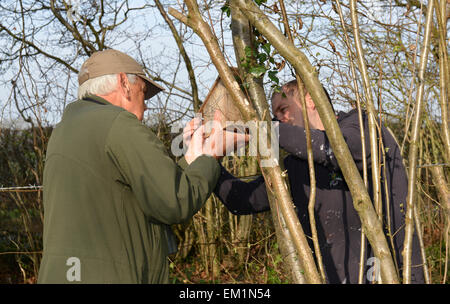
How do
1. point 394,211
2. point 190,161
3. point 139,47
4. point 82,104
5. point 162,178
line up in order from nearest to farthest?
point 162,178, point 82,104, point 190,161, point 394,211, point 139,47

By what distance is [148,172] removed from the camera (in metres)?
1.49

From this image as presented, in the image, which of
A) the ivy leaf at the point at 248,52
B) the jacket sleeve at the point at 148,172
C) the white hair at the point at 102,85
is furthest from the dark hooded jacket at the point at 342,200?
the white hair at the point at 102,85

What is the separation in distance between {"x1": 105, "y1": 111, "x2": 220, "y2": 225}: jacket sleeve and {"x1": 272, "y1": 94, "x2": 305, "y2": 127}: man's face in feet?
3.21

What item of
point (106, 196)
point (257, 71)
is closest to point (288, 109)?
point (257, 71)

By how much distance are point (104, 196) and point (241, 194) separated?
1092 millimetres

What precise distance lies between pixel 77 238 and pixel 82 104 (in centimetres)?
49

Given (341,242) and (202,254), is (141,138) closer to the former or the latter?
(341,242)

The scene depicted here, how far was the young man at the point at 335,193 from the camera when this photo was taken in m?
2.09

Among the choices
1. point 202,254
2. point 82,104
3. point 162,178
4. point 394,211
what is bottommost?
point 202,254

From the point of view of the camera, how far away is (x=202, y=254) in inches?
217

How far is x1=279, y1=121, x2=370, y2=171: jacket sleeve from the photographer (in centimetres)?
197

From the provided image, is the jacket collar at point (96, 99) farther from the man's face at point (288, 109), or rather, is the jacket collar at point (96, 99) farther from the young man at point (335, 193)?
the man's face at point (288, 109)

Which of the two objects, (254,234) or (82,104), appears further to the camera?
(254,234)
